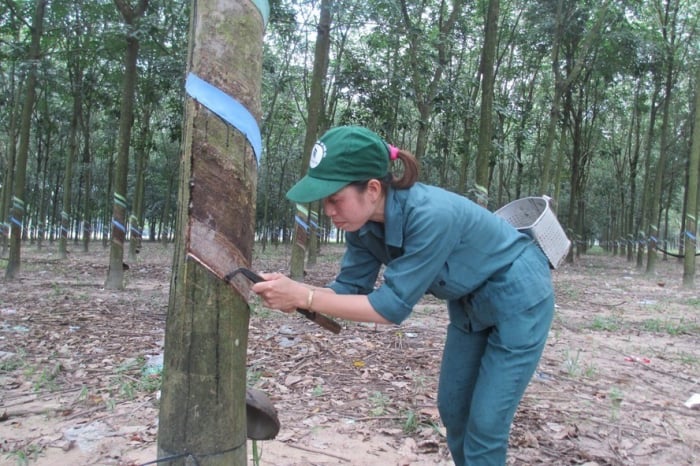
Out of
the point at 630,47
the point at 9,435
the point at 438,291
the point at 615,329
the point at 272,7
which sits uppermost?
the point at 630,47

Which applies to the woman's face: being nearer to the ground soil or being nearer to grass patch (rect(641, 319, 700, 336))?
the ground soil

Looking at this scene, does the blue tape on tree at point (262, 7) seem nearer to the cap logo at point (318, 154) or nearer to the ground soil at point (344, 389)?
the cap logo at point (318, 154)

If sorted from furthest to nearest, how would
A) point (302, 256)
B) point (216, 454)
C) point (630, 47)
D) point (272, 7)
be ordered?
point (630, 47), point (302, 256), point (272, 7), point (216, 454)

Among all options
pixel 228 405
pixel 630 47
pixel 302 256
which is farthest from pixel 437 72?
pixel 228 405

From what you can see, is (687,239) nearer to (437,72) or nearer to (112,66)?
(437,72)

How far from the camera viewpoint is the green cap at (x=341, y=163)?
1620mm

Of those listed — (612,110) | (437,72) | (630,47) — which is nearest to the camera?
(437,72)

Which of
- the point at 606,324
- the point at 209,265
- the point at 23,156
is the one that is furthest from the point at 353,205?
the point at 23,156

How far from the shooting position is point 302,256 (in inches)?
331

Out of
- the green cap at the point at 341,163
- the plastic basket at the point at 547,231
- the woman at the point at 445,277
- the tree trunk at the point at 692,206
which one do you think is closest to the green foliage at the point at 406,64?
the tree trunk at the point at 692,206

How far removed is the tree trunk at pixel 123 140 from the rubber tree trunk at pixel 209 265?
21.0 ft

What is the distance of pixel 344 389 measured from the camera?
3.70m

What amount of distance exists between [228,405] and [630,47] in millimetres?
13853

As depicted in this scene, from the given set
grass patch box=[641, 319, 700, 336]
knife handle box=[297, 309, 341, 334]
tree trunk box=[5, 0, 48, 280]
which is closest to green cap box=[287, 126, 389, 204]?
knife handle box=[297, 309, 341, 334]
